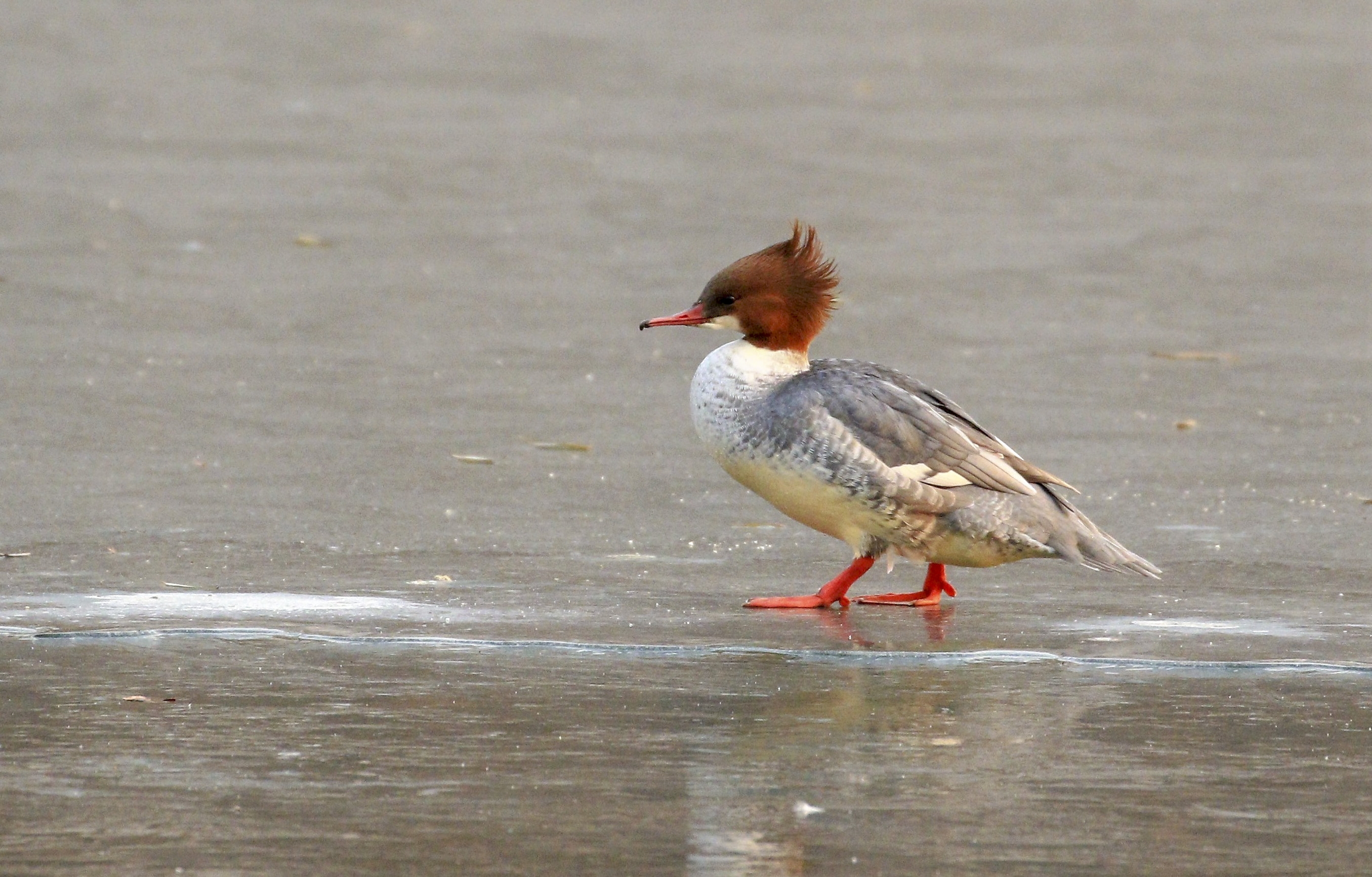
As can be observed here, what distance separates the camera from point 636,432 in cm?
912

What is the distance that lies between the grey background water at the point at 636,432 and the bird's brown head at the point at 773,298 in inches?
29.5

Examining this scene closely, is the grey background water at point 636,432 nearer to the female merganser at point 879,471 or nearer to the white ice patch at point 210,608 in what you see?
the white ice patch at point 210,608

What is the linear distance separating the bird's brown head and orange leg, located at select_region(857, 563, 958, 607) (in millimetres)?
938

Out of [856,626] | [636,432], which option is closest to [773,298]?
[856,626]

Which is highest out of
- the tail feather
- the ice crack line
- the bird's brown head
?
the bird's brown head

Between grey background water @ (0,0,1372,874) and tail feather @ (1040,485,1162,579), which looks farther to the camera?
tail feather @ (1040,485,1162,579)

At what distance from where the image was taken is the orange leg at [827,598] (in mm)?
6551

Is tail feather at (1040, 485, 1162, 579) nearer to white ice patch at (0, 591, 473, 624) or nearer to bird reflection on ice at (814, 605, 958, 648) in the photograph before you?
bird reflection on ice at (814, 605, 958, 648)

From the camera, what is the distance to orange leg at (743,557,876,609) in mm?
6551

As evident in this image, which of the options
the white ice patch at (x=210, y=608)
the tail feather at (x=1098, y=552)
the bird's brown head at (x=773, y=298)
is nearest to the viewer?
the white ice patch at (x=210, y=608)

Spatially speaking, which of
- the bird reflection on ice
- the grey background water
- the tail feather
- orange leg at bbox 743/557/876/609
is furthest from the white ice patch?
the tail feather

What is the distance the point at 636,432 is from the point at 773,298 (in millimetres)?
1930

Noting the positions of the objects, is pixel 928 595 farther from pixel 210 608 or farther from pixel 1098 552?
pixel 210 608

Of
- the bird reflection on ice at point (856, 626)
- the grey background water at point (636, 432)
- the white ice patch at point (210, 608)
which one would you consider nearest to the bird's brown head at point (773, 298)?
the grey background water at point (636, 432)
